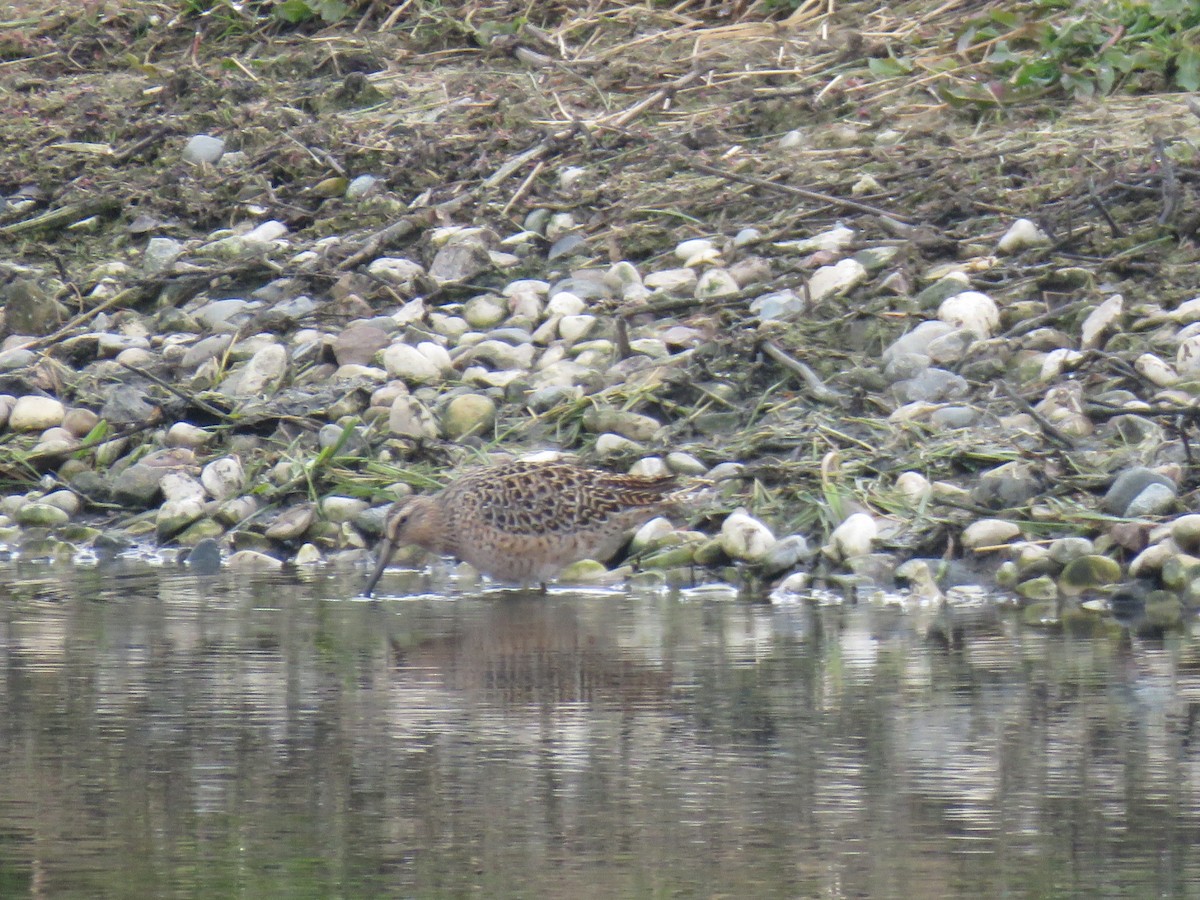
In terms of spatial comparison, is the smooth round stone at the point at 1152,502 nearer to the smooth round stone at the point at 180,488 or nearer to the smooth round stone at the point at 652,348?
the smooth round stone at the point at 652,348

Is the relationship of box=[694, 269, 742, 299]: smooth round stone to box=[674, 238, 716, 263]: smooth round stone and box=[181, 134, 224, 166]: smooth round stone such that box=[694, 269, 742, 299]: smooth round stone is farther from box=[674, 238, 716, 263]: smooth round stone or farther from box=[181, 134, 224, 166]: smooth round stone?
box=[181, 134, 224, 166]: smooth round stone

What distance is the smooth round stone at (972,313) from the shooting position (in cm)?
898

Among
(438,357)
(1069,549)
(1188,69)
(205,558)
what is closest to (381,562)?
(205,558)

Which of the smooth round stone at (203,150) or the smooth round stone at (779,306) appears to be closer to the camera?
the smooth round stone at (779,306)

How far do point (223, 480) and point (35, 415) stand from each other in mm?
1297

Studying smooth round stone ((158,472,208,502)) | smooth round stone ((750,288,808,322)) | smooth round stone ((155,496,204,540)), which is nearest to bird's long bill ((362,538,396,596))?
smooth round stone ((155,496,204,540))

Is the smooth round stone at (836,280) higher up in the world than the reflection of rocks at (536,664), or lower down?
higher up

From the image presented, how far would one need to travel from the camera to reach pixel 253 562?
8.31m

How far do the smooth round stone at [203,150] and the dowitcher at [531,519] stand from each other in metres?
5.10

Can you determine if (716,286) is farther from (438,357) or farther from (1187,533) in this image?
(1187,533)

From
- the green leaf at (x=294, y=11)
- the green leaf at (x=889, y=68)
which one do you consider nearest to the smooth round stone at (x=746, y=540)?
the green leaf at (x=889, y=68)

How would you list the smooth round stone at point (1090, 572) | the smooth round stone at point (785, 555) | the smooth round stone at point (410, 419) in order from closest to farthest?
the smooth round stone at point (1090, 572)
the smooth round stone at point (785, 555)
the smooth round stone at point (410, 419)

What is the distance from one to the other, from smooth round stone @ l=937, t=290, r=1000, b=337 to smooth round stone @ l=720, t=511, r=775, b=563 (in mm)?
1735

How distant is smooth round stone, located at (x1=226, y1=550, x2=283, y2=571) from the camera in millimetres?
8242
